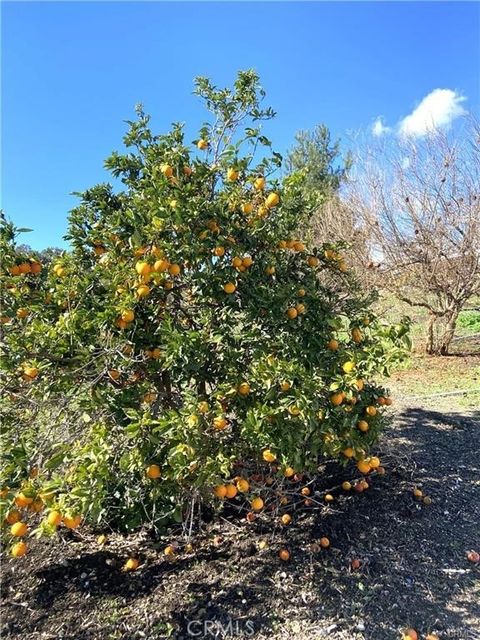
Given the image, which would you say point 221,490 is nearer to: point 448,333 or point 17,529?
point 17,529

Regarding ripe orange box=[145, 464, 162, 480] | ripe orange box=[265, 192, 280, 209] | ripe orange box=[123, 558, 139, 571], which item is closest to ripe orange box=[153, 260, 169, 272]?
ripe orange box=[265, 192, 280, 209]

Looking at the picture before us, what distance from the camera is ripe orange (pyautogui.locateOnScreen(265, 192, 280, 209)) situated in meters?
1.96

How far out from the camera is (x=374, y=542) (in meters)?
2.16

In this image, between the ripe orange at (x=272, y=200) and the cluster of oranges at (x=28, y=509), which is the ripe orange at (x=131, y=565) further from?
the ripe orange at (x=272, y=200)

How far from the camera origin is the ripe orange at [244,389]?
1.82 meters

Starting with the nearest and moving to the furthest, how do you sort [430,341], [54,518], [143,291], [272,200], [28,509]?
[54,518], [28,509], [143,291], [272,200], [430,341]

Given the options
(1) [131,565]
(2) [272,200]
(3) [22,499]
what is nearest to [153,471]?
(3) [22,499]

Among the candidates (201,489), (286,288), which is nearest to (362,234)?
(286,288)

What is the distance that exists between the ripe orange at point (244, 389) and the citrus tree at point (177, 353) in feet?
0.04

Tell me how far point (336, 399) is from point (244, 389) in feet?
1.27

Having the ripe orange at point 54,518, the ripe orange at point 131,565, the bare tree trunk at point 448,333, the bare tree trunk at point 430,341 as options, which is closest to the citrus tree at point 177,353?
the ripe orange at point 54,518

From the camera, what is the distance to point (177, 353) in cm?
166

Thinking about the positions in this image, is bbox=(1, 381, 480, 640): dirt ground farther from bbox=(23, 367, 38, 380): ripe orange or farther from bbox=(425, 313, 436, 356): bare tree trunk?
bbox=(425, 313, 436, 356): bare tree trunk

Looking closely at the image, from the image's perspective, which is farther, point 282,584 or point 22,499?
point 282,584
